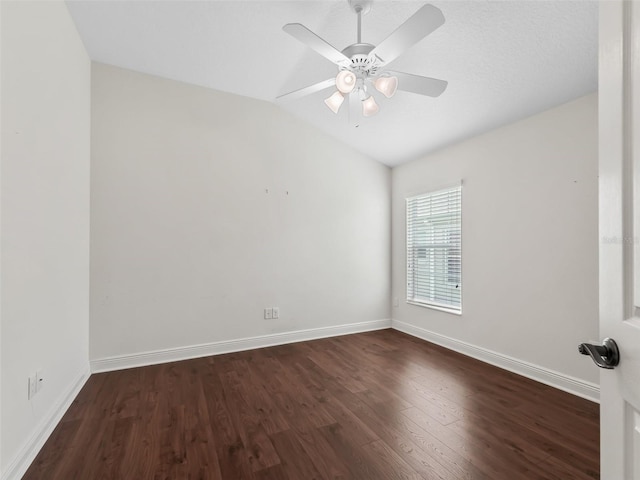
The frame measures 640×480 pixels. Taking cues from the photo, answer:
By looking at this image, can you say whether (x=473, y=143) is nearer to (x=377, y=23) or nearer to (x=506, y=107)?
(x=506, y=107)

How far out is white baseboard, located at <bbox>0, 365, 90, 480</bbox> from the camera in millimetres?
1417

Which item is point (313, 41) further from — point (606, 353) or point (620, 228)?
point (606, 353)

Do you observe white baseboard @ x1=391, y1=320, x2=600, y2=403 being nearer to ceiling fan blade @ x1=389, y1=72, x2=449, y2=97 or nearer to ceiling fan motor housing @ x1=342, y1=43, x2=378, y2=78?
ceiling fan blade @ x1=389, y1=72, x2=449, y2=97

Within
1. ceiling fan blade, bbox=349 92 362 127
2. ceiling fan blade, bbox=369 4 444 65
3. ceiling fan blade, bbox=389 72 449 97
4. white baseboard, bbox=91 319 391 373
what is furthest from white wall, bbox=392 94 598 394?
ceiling fan blade, bbox=369 4 444 65

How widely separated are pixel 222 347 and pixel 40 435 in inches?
61.6

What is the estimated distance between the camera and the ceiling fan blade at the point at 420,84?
1798 millimetres

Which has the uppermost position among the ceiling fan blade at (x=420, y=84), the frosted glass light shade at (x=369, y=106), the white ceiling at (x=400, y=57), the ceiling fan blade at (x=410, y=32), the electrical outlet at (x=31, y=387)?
the white ceiling at (x=400, y=57)

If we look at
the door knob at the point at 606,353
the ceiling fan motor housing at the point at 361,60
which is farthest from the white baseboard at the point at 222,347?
the door knob at the point at 606,353

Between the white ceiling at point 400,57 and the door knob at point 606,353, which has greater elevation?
the white ceiling at point 400,57

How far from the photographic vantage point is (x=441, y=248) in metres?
3.48

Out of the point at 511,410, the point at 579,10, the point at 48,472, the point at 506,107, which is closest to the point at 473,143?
the point at 506,107

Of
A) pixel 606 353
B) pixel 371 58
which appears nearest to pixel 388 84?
pixel 371 58

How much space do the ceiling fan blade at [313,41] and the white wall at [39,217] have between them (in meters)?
1.38

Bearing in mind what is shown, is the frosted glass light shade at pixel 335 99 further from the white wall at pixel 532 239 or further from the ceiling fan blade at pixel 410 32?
the white wall at pixel 532 239
